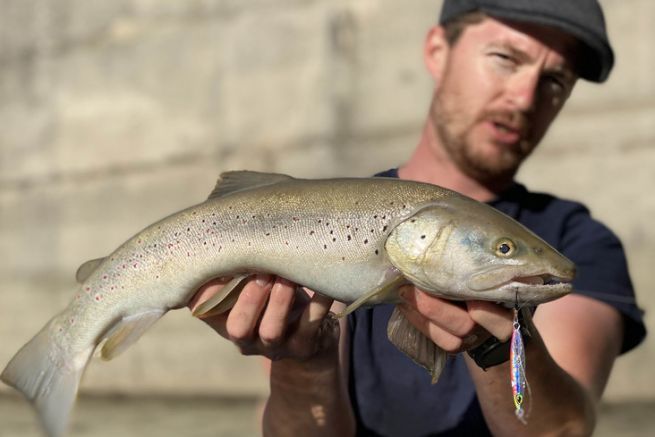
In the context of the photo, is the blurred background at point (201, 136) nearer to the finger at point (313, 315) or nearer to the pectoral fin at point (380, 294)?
the finger at point (313, 315)

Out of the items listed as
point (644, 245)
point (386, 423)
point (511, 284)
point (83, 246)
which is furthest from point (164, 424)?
point (511, 284)

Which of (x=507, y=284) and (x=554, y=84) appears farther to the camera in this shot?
(x=554, y=84)

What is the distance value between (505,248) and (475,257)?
56mm

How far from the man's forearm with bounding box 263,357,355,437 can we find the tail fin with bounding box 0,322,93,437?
0.46 meters

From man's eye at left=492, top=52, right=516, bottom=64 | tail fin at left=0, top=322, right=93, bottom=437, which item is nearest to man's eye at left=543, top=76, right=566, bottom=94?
man's eye at left=492, top=52, right=516, bottom=64

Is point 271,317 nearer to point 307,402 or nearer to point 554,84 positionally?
point 307,402

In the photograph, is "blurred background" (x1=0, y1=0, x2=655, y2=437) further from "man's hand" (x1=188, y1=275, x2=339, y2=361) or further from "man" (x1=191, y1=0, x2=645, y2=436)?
"man's hand" (x1=188, y1=275, x2=339, y2=361)

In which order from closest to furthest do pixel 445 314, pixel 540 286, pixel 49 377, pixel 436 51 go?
pixel 540 286 < pixel 445 314 < pixel 49 377 < pixel 436 51

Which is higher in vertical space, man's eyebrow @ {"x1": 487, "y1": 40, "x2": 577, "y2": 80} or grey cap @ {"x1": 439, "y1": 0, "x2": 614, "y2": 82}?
grey cap @ {"x1": 439, "y1": 0, "x2": 614, "y2": 82}

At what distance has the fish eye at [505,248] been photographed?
1.85 meters

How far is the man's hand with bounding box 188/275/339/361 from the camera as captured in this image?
2.09 meters

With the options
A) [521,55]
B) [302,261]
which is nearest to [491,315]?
[302,261]

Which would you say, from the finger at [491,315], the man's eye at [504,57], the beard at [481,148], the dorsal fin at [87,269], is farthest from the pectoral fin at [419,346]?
the man's eye at [504,57]

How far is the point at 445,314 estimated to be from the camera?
191 cm
